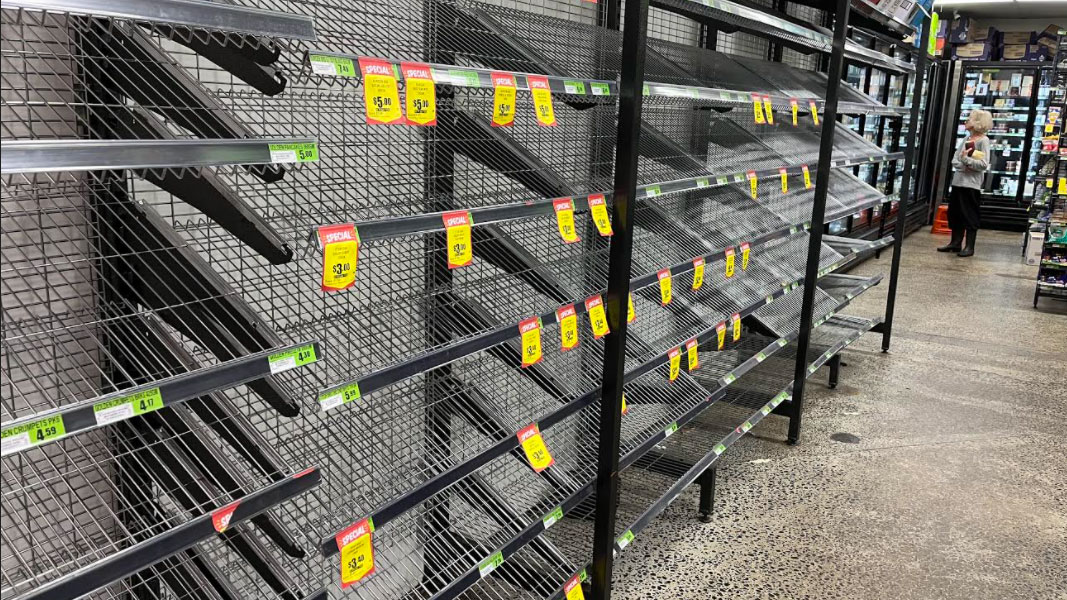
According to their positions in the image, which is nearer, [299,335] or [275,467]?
[275,467]

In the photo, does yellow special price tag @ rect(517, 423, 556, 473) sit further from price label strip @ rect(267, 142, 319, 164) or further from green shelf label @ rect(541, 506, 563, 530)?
price label strip @ rect(267, 142, 319, 164)

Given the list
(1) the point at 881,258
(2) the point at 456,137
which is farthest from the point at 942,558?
(1) the point at 881,258

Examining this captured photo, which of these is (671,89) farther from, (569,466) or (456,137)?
(569,466)

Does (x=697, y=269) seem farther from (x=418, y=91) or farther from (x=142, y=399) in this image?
(x=142, y=399)

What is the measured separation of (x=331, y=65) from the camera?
1.39m

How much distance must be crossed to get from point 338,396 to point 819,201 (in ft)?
9.78

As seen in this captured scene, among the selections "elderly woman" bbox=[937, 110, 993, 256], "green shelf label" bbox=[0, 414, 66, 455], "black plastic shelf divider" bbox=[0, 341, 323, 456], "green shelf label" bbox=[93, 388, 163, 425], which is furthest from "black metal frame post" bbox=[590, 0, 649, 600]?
"elderly woman" bbox=[937, 110, 993, 256]

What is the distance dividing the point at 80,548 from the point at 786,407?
129 inches

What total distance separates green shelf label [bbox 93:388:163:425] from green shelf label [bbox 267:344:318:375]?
0.21 metres

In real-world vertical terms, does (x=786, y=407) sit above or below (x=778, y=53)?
below

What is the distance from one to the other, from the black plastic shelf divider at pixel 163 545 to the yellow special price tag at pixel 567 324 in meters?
0.87

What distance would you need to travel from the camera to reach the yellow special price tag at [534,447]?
82.9 inches

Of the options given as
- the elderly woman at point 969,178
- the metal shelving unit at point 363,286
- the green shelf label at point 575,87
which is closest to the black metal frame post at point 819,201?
the metal shelving unit at point 363,286

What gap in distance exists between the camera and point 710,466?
3.20 m
